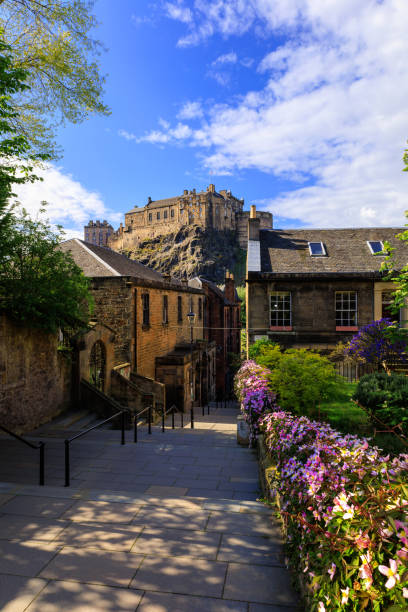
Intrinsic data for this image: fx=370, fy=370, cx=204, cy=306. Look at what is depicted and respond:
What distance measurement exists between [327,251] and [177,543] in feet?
65.1

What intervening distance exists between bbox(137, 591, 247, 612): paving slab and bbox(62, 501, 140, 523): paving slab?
156 cm

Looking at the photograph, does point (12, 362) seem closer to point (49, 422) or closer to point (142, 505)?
point (49, 422)

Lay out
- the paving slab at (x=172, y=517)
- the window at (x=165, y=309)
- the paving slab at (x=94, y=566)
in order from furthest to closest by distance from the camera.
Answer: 1. the window at (x=165, y=309)
2. the paving slab at (x=172, y=517)
3. the paving slab at (x=94, y=566)

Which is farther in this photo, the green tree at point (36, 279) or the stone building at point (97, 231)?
the stone building at point (97, 231)

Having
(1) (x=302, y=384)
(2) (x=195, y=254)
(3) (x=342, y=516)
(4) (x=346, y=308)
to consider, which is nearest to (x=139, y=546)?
(3) (x=342, y=516)

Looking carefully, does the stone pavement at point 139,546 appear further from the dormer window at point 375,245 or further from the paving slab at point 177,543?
the dormer window at point 375,245

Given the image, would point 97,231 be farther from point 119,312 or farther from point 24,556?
point 24,556

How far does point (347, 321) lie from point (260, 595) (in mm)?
17789

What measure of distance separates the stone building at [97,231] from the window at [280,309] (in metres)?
147

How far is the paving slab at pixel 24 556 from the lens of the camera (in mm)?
3984

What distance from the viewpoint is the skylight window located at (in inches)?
839

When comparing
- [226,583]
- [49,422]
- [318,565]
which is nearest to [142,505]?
[226,583]

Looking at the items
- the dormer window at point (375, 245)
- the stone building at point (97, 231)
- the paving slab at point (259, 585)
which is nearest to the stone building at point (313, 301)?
the dormer window at point (375, 245)

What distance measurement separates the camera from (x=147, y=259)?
103188mm
